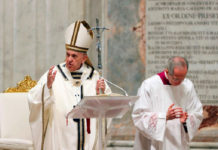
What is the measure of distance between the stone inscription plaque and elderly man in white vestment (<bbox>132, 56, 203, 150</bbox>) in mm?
1566

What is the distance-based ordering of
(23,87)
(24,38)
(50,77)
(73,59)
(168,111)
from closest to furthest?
1. (50,77)
2. (73,59)
3. (168,111)
4. (23,87)
5. (24,38)

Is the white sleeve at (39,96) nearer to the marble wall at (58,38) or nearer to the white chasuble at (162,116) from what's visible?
the white chasuble at (162,116)

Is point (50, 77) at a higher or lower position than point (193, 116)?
higher

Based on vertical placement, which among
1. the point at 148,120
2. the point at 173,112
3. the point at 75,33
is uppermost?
the point at 75,33

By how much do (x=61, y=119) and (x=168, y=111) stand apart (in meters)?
1.19

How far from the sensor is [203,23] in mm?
7410

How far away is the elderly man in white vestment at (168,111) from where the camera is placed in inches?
212

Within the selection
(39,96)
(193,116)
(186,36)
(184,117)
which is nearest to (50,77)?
(39,96)

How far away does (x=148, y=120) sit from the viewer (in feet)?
17.9

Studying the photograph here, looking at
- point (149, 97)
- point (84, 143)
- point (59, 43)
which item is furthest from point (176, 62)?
point (59, 43)

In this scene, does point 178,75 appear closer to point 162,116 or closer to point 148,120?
point 162,116

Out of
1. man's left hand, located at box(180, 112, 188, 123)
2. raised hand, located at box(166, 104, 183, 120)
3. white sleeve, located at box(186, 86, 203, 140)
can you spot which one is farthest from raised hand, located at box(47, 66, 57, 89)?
white sleeve, located at box(186, 86, 203, 140)

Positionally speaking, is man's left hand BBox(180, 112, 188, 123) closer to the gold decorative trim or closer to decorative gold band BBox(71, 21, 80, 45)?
decorative gold band BBox(71, 21, 80, 45)

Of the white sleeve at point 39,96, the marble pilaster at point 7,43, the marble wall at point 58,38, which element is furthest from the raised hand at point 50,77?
the marble pilaster at point 7,43
